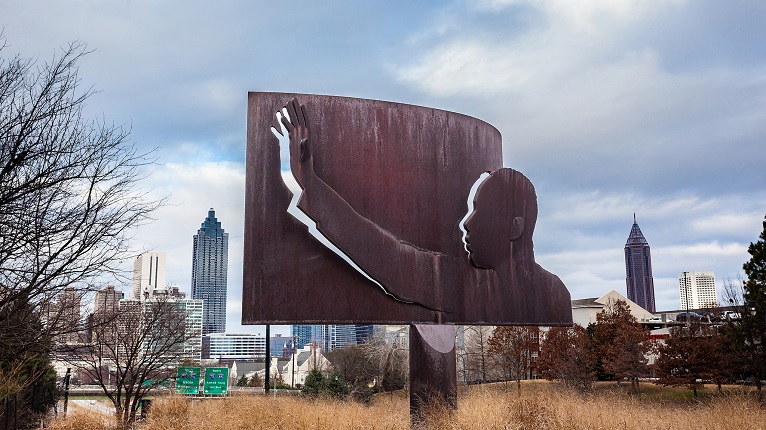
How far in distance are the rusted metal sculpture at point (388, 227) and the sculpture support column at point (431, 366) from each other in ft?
0.05

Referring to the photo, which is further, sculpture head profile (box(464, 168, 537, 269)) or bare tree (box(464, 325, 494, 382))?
bare tree (box(464, 325, 494, 382))

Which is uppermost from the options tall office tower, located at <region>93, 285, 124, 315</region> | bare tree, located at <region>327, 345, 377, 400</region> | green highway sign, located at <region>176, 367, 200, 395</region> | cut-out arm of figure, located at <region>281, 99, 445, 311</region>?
cut-out arm of figure, located at <region>281, 99, 445, 311</region>

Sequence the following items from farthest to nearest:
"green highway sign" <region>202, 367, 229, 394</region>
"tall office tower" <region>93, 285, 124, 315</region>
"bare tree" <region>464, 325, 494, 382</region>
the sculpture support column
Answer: "bare tree" <region>464, 325, 494, 382</region>
"green highway sign" <region>202, 367, 229, 394</region>
the sculpture support column
"tall office tower" <region>93, 285, 124, 315</region>

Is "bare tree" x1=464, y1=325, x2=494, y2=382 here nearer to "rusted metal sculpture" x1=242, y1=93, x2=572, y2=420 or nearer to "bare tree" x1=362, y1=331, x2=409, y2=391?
"bare tree" x1=362, y1=331, x2=409, y2=391

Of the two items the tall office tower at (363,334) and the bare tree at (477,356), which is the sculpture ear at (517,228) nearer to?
the bare tree at (477,356)

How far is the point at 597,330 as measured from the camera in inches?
1164

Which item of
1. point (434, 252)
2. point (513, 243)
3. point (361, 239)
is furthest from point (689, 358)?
point (361, 239)

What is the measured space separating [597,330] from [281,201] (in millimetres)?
24576

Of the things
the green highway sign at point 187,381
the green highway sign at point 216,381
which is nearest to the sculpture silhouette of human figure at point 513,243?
the green highway sign at point 187,381

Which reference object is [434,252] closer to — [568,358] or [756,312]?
[756,312]

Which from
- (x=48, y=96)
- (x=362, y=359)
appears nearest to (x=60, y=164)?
(x=48, y=96)

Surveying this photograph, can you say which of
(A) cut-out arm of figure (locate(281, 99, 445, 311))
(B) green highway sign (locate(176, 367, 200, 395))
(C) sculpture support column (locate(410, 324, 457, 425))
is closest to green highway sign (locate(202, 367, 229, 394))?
(B) green highway sign (locate(176, 367, 200, 395))

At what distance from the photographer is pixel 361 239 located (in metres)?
8.53

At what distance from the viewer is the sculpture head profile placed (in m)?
9.33
